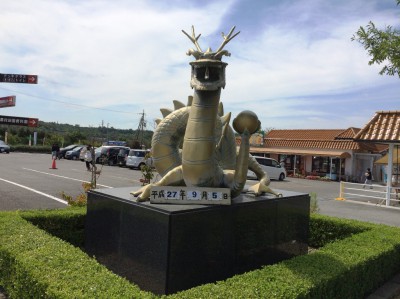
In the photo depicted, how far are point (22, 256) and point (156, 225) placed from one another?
1510 millimetres

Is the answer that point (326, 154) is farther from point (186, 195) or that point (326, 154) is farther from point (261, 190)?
point (186, 195)

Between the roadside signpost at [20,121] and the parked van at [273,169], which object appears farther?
the roadside signpost at [20,121]

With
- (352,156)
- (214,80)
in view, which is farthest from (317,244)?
(352,156)

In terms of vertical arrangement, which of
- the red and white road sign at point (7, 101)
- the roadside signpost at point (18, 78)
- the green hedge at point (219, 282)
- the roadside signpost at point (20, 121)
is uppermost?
the roadside signpost at point (18, 78)

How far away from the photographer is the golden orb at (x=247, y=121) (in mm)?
4223

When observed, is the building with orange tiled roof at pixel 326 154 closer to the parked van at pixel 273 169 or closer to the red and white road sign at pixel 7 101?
the parked van at pixel 273 169

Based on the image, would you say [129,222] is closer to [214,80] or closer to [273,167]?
[214,80]

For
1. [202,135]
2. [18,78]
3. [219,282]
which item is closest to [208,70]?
[202,135]

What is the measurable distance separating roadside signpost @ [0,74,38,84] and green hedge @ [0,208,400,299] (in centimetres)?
2381

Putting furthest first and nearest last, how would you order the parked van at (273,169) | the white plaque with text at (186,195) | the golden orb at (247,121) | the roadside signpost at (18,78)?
the roadside signpost at (18,78) → the parked van at (273,169) → the white plaque with text at (186,195) → the golden orb at (247,121)

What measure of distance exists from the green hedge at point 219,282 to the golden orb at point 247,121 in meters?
1.60

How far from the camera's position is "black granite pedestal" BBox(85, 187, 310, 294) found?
3.85m

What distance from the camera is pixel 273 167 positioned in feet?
78.5

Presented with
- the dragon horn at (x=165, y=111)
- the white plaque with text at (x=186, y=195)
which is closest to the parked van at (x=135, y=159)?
the dragon horn at (x=165, y=111)
